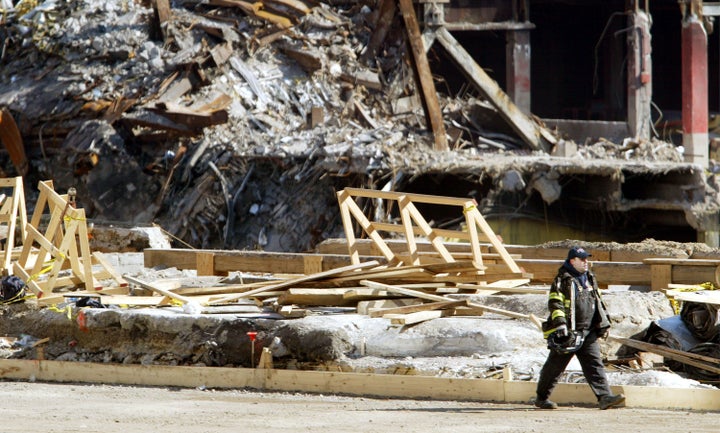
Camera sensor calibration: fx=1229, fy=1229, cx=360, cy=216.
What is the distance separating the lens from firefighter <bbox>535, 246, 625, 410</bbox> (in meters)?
8.96

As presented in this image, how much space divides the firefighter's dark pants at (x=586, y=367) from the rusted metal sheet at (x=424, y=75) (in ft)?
44.2

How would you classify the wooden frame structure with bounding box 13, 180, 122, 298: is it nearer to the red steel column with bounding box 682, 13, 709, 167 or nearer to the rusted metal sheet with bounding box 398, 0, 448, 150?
the rusted metal sheet with bounding box 398, 0, 448, 150

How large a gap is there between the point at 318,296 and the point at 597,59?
17.5 m

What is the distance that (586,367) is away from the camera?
9070 millimetres

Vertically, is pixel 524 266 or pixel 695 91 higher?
pixel 695 91

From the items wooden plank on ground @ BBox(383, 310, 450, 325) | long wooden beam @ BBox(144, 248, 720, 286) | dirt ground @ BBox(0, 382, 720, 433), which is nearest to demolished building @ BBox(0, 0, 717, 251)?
long wooden beam @ BBox(144, 248, 720, 286)

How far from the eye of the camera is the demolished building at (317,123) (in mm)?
21047

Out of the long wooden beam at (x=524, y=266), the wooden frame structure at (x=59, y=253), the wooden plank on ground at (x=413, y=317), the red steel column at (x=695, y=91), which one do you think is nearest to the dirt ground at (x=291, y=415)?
the wooden plank on ground at (x=413, y=317)

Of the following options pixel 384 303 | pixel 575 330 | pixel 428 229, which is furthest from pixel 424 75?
pixel 575 330

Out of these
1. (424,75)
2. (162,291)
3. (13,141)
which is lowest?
(162,291)

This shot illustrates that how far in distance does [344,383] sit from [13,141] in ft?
50.1

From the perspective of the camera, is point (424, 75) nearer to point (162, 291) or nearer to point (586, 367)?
point (162, 291)

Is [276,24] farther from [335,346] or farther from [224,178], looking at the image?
[335,346]

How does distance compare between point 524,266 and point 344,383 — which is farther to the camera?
point 524,266
